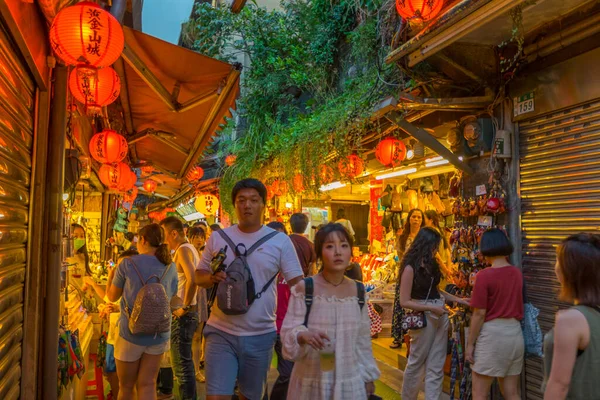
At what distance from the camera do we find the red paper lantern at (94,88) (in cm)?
489

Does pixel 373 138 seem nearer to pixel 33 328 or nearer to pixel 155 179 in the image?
pixel 33 328

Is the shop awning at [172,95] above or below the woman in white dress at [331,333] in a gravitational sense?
above

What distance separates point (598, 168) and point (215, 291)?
156 inches

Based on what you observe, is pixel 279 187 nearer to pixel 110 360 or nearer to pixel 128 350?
pixel 110 360

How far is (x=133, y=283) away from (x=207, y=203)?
11.3 meters

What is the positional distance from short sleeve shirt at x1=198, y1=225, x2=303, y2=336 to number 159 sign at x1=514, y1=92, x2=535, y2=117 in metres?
3.48

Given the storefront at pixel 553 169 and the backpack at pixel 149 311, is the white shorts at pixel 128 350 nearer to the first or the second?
the backpack at pixel 149 311

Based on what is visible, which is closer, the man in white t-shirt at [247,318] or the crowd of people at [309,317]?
the crowd of people at [309,317]

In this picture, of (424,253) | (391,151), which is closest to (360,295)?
(424,253)

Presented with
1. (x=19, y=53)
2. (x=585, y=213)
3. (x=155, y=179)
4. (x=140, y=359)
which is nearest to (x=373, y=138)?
(x=585, y=213)

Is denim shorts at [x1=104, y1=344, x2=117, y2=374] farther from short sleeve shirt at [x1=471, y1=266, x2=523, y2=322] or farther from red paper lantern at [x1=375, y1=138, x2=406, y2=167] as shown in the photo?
red paper lantern at [x1=375, y1=138, x2=406, y2=167]

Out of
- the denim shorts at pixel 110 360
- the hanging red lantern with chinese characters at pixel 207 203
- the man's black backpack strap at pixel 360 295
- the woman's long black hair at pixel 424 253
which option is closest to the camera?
the man's black backpack strap at pixel 360 295

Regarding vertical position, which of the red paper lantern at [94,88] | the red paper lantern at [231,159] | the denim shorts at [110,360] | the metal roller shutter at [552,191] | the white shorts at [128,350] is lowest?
the denim shorts at [110,360]

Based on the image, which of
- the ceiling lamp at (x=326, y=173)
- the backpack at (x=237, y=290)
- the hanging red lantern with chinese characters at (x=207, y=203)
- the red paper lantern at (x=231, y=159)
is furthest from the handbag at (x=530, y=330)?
the hanging red lantern with chinese characters at (x=207, y=203)
